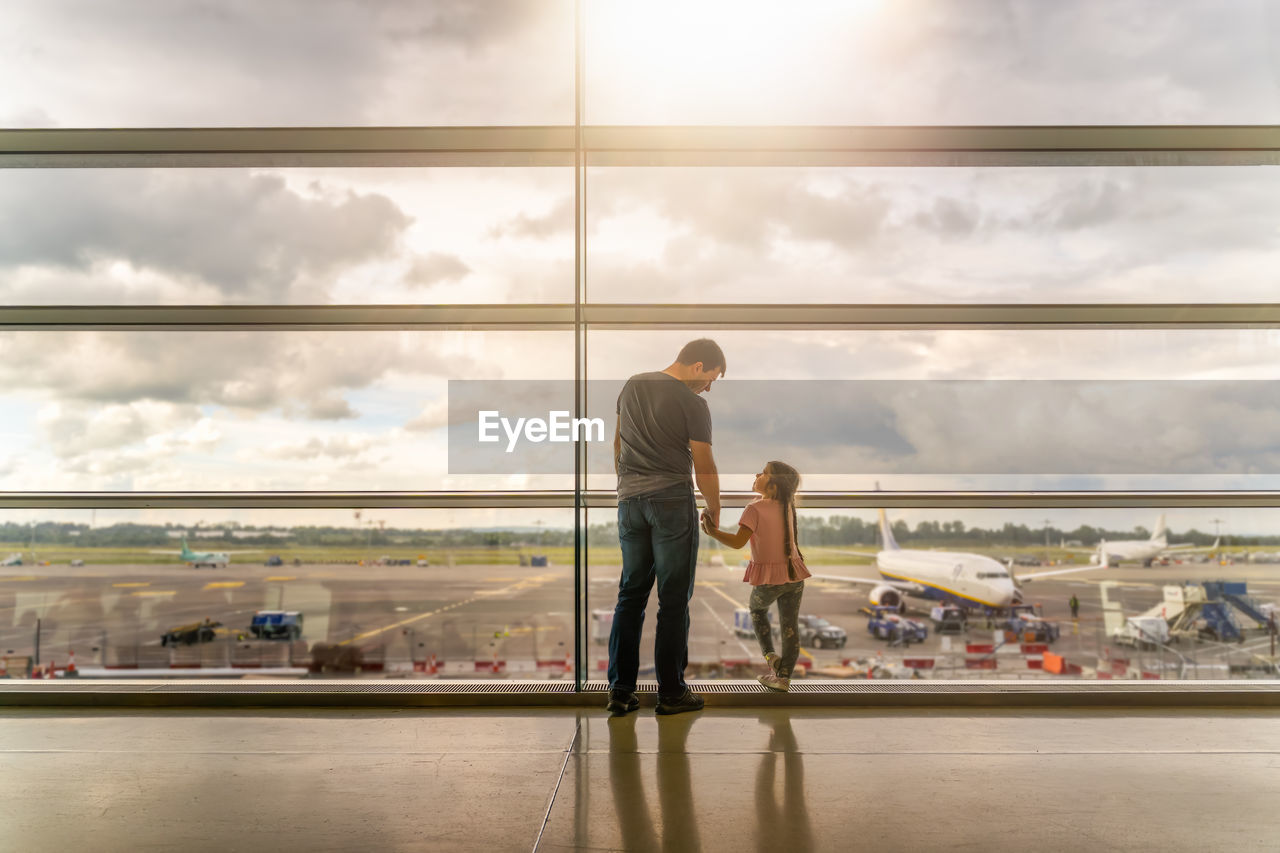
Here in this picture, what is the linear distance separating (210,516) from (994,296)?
3487 mm

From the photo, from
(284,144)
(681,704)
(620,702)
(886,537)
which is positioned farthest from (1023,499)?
(284,144)

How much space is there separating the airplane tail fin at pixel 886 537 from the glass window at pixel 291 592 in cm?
132

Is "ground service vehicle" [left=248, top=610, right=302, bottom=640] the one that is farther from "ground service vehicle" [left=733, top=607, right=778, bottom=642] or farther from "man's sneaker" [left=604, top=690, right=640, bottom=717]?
"ground service vehicle" [left=733, top=607, right=778, bottom=642]

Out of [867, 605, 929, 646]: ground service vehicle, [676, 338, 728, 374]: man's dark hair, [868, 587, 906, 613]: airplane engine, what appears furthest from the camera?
[868, 587, 906, 613]: airplane engine

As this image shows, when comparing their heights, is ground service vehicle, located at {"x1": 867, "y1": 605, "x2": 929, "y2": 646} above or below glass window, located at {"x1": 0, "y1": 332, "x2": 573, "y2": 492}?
below

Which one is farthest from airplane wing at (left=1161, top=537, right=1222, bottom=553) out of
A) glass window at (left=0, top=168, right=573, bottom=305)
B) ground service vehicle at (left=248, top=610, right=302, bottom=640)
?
ground service vehicle at (left=248, top=610, right=302, bottom=640)

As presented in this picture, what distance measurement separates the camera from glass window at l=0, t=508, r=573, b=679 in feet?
10.2

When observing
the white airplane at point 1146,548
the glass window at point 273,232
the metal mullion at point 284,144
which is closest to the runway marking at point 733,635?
the white airplane at point 1146,548

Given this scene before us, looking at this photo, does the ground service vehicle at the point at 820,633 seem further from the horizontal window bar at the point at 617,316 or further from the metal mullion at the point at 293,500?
the horizontal window bar at the point at 617,316

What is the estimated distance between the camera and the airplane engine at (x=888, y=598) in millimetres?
3559

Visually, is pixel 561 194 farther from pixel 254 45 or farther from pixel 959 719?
pixel 959 719

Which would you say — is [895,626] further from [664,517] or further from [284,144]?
[284,144]

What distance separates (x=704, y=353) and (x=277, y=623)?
2246 mm

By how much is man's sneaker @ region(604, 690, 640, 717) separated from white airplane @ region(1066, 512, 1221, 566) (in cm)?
204
